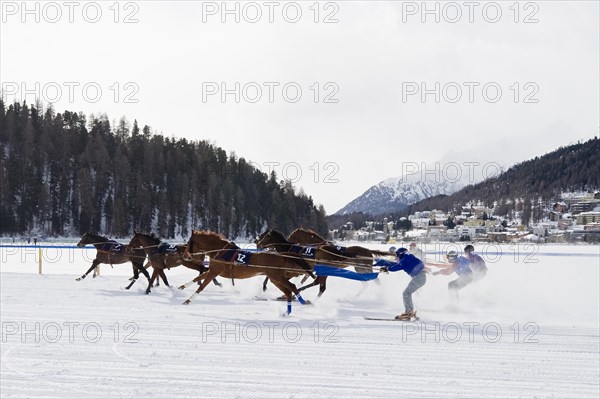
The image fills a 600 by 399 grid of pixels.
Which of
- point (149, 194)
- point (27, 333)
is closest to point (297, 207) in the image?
point (149, 194)

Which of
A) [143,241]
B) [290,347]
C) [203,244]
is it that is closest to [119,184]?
[143,241]

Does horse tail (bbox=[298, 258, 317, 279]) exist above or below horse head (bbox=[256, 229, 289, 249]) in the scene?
below

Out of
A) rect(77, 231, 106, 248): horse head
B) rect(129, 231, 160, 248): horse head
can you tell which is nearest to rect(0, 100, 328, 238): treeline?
rect(77, 231, 106, 248): horse head

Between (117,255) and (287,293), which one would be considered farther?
(117,255)

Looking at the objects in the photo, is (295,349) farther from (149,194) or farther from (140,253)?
(149,194)

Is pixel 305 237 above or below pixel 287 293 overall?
above

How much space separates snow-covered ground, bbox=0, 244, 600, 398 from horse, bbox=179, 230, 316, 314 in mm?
622

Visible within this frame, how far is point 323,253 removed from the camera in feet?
45.0

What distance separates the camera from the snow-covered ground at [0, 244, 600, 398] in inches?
249

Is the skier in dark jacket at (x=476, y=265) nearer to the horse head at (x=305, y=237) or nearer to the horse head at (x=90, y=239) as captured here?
the horse head at (x=305, y=237)

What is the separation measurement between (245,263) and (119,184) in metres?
78.5

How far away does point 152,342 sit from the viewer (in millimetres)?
8273

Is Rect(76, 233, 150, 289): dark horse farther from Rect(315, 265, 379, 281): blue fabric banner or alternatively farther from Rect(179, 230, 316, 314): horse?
Rect(315, 265, 379, 281): blue fabric banner

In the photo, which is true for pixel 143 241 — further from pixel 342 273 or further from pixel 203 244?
pixel 342 273
